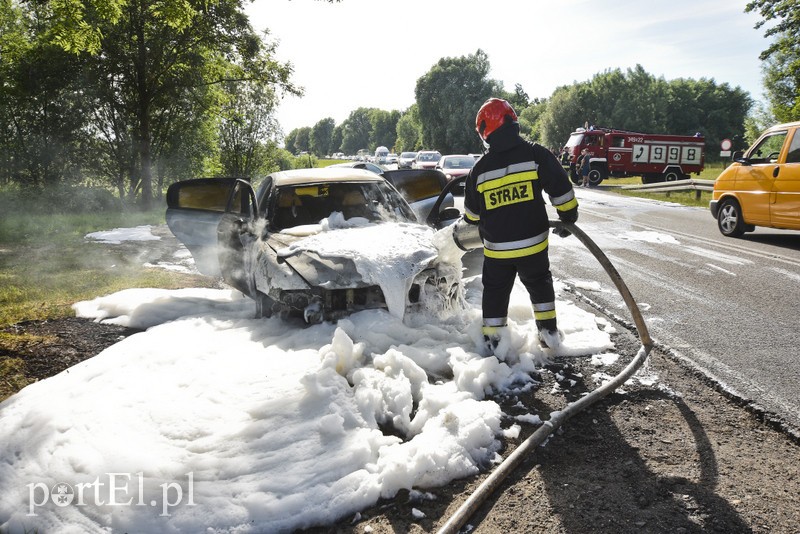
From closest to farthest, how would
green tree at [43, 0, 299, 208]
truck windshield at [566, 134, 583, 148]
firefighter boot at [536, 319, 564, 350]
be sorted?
firefighter boot at [536, 319, 564, 350]
green tree at [43, 0, 299, 208]
truck windshield at [566, 134, 583, 148]

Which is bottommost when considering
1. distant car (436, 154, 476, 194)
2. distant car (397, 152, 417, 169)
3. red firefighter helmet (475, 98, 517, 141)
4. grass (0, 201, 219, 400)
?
grass (0, 201, 219, 400)

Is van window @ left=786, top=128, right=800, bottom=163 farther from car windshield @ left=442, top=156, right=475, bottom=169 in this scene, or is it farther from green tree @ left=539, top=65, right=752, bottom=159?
green tree @ left=539, top=65, right=752, bottom=159

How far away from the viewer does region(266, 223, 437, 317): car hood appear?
→ 4164mm

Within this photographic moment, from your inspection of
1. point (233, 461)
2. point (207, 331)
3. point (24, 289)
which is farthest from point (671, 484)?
point (24, 289)

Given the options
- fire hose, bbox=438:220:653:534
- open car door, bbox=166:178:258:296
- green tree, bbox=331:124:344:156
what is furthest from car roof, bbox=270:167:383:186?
green tree, bbox=331:124:344:156

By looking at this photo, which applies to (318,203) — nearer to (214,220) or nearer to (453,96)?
(214,220)

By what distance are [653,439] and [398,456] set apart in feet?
4.62

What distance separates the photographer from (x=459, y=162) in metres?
22.8

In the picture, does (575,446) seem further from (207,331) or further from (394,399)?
(207,331)

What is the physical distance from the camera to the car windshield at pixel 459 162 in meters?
22.3

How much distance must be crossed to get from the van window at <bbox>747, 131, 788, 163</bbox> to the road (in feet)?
4.72

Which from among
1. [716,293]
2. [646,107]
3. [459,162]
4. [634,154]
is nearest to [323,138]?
[646,107]

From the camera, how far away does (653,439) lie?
2.93m

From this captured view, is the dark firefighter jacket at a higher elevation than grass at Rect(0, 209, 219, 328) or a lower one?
higher
